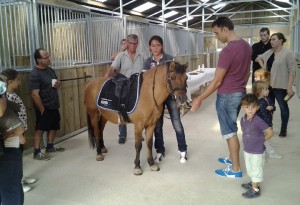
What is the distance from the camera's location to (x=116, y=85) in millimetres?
2844

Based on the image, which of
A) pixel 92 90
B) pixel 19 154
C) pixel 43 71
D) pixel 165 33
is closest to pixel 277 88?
pixel 92 90

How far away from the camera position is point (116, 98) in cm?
283

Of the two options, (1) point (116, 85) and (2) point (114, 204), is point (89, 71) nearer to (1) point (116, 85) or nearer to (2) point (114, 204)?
(1) point (116, 85)

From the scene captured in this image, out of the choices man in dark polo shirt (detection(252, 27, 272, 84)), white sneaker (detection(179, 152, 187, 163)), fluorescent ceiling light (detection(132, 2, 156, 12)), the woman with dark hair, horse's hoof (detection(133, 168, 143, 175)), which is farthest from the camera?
fluorescent ceiling light (detection(132, 2, 156, 12))

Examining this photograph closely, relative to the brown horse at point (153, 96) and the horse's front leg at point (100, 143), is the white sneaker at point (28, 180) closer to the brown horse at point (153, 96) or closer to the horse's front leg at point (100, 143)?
the horse's front leg at point (100, 143)

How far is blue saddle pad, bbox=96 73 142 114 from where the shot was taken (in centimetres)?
271

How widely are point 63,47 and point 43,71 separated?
92cm

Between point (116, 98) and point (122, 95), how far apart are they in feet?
0.31

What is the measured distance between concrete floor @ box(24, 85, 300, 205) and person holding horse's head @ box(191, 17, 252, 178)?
0.41 metres

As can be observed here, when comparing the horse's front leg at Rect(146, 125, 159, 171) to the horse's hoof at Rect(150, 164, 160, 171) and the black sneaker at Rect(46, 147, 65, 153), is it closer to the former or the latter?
the horse's hoof at Rect(150, 164, 160, 171)

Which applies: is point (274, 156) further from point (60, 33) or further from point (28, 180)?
point (60, 33)

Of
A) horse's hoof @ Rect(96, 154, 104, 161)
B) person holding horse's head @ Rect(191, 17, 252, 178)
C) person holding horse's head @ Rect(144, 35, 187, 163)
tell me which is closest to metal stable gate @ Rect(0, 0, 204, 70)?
horse's hoof @ Rect(96, 154, 104, 161)

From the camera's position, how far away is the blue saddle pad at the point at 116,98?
271 centimetres

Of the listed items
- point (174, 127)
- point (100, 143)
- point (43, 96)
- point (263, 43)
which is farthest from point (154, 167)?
point (263, 43)
